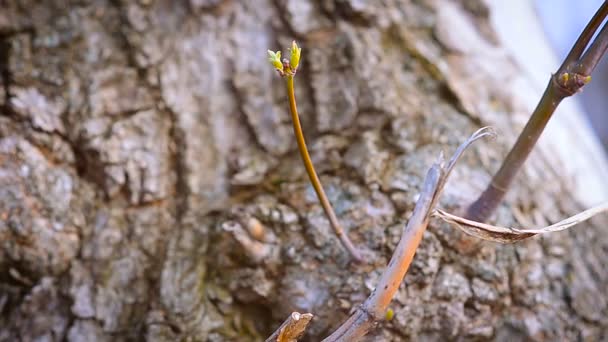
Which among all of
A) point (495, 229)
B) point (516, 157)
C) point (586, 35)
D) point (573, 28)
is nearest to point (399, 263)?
point (495, 229)

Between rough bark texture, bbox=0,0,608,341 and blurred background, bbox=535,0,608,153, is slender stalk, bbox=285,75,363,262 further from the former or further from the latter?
blurred background, bbox=535,0,608,153

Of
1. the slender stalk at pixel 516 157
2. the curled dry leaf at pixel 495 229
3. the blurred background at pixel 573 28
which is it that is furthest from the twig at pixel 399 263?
the blurred background at pixel 573 28

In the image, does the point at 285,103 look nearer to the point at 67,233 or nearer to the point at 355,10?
the point at 355,10

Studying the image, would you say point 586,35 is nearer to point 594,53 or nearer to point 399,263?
point 594,53

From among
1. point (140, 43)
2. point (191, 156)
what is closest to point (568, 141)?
point (191, 156)

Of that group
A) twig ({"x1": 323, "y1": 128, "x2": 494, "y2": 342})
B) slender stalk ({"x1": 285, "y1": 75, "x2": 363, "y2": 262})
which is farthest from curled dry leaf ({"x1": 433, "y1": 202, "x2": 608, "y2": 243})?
slender stalk ({"x1": 285, "y1": 75, "x2": 363, "y2": 262})

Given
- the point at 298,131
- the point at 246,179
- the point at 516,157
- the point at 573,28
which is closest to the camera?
the point at 298,131
